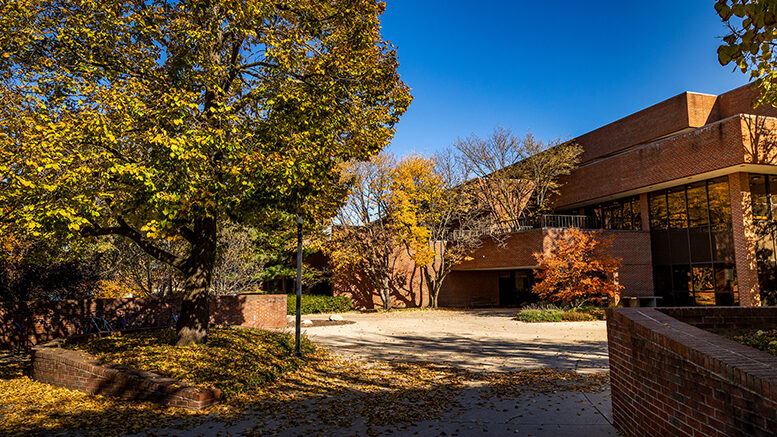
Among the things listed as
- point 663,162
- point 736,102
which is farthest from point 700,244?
point 736,102

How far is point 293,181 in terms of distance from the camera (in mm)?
8320

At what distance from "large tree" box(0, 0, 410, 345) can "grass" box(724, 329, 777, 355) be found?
659 centimetres

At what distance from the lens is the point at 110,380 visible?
774 centimetres

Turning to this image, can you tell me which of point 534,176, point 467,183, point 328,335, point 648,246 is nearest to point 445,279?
point 467,183

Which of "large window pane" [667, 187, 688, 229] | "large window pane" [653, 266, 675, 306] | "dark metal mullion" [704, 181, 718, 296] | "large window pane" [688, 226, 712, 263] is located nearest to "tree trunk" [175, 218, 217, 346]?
"dark metal mullion" [704, 181, 718, 296]

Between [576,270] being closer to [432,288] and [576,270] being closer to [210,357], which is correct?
[432,288]

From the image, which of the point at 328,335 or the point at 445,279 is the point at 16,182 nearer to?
the point at 328,335

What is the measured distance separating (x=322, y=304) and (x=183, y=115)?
1962 centimetres

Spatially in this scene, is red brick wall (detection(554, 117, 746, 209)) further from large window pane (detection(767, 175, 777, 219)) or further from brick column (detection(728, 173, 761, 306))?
large window pane (detection(767, 175, 777, 219))

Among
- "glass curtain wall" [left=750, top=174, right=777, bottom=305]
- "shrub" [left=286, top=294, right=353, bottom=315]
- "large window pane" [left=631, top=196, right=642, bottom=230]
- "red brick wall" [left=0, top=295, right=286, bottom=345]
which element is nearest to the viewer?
"red brick wall" [left=0, top=295, right=286, bottom=345]

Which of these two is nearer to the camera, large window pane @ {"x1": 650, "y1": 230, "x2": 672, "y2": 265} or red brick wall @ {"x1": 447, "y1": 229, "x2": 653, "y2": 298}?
red brick wall @ {"x1": 447, "y1": 229, "x2": 653, "y2": 298}

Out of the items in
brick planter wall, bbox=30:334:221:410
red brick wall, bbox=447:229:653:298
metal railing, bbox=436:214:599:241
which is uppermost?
metal railing, bbox=436:214:599:241

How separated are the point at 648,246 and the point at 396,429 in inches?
970

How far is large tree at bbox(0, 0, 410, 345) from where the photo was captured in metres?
7.34
